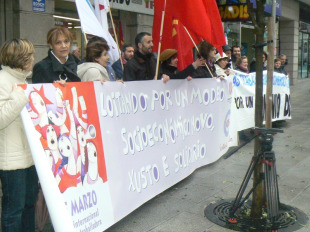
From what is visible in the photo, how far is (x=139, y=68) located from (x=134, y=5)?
6676 millimetres

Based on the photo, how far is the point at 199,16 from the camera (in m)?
4.52

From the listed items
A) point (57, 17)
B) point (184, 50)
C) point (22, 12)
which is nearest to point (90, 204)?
point (184, 50)

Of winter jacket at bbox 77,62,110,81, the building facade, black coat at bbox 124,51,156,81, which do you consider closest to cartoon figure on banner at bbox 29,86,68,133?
winter jacket at bbox 77,62,110,81

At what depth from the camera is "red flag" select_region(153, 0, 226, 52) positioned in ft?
14.9

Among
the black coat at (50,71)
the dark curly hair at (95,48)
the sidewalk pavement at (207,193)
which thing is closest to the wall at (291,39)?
the sidewalk pavement at (207,193)

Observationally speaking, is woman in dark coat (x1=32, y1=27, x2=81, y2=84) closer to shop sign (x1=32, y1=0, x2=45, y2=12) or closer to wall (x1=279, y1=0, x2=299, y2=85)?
shop sign (x1=32, y1=0, x2=45, y2=12)

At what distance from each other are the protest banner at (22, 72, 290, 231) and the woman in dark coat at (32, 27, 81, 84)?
1.14 ft

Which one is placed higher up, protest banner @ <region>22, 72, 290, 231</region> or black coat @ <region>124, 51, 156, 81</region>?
black coat @ <region>124, 51, 156, 81</region>

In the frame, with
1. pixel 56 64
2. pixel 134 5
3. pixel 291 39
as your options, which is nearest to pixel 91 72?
pixel 56 64

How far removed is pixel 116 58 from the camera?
543 centimetres

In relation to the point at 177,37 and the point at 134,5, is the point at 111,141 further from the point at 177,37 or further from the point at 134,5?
the point at 134,5

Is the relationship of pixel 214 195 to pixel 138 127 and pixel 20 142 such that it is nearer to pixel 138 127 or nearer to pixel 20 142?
pixel 138 127

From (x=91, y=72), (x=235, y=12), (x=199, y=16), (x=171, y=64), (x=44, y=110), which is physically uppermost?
(x=235, y=12)

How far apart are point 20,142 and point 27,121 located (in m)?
0.29
